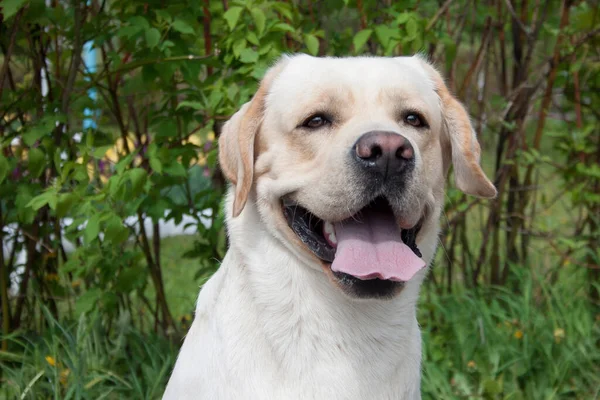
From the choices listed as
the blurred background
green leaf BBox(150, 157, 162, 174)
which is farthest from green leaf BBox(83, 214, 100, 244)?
green leaf BBox(150, 157, 162, 174)

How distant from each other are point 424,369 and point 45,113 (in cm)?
210

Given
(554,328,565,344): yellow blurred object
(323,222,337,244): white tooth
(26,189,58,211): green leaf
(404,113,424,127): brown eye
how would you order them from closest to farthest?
(323,222,337,244): white tooth, (404,113,424,127): brown eye, (26,189,58,211): green leaf, (554,328,565,344): yellow blurred object

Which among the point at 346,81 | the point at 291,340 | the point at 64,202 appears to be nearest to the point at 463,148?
the point at 346,81

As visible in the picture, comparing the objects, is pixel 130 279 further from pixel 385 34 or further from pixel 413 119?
pixel 413 119

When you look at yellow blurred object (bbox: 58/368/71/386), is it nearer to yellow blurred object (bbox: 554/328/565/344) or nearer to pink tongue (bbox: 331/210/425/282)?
pink tongue (bbox: 331/210/425/282)

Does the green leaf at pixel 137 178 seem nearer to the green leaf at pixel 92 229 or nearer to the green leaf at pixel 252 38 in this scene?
the green leaf at pixel 92 229

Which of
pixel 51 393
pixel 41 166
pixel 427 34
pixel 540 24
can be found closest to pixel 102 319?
pixel 51 393

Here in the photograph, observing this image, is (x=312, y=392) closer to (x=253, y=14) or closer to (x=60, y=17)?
(x=253, y=14)

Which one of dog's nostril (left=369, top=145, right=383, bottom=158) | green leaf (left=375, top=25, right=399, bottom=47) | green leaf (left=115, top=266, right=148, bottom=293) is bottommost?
green leaf (left=115, top=266, right=148, bottom=293)

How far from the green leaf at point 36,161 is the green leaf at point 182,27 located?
2.61 ft

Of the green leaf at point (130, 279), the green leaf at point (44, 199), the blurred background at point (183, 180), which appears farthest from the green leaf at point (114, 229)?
the green leaf at point (130, 279)

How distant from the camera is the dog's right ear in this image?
2771mm

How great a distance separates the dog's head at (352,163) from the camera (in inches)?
102

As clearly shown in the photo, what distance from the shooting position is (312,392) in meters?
2.62
